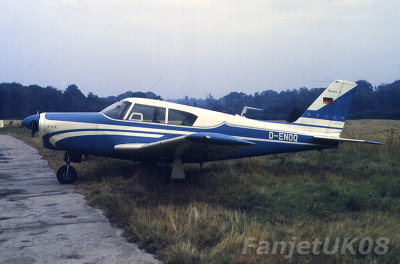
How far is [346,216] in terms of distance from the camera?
5.68 meters

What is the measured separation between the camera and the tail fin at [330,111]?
9695 millimetres

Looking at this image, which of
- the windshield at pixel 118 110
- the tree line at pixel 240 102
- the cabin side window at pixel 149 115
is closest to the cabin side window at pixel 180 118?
the cabin side window at pixel 149 115

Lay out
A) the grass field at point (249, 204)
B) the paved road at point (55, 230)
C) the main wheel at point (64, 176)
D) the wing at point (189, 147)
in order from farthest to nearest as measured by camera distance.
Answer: the main wheel at point (64, 176)
the wing at point (189, 147)
the grass field at point (249, 204)
the paved road at point (55, 230)

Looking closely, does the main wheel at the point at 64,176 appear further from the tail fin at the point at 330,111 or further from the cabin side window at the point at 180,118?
the tail fin at the point at 330,111

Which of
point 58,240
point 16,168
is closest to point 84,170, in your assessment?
point 16,168

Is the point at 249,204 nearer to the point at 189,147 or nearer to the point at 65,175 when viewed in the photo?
the point at 189,147

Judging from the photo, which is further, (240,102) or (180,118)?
(240,102)

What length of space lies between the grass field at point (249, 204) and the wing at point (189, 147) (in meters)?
0.67

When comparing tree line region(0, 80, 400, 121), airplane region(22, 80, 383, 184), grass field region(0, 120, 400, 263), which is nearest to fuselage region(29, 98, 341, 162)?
airplane region(22, 80, 383, 184)

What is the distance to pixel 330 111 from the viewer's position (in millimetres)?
9695

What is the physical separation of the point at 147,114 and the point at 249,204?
3456 mm

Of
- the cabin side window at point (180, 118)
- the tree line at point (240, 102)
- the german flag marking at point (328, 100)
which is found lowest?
the cabin side window at point (180, 118)

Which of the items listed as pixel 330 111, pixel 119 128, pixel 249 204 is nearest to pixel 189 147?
pixel 249 204

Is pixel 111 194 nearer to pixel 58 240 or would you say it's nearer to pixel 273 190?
pixel 58 240
